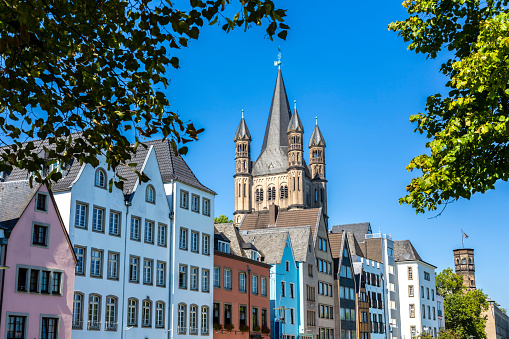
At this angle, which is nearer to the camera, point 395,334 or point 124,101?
point 124,101

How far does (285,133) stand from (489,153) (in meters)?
158

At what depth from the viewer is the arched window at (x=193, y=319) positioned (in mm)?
49197

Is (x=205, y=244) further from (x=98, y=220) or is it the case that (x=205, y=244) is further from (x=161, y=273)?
(x=98, y=220)

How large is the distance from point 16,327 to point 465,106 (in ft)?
92.2

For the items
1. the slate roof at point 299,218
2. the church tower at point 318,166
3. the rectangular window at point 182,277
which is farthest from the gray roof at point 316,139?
the rectangular window at point 182,277

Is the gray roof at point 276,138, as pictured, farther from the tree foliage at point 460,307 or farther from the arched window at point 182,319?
the arched window at point 182,319

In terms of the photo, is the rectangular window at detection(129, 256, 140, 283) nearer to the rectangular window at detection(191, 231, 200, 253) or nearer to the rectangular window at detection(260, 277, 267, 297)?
the rectangular window at detection(191, 231, 200, 253)

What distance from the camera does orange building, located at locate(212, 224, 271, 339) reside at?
53.5m

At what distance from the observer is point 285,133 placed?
172000 millimetres

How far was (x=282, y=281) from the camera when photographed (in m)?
64.0

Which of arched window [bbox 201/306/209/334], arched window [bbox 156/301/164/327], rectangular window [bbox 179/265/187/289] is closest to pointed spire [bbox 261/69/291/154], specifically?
arched window [bbox 201/306/209/334]

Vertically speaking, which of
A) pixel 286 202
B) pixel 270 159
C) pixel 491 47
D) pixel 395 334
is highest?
pixel 270 159

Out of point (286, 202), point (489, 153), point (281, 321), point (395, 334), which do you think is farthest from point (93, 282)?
point (286, 202)

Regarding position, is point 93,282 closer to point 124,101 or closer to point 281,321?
point 281,321
